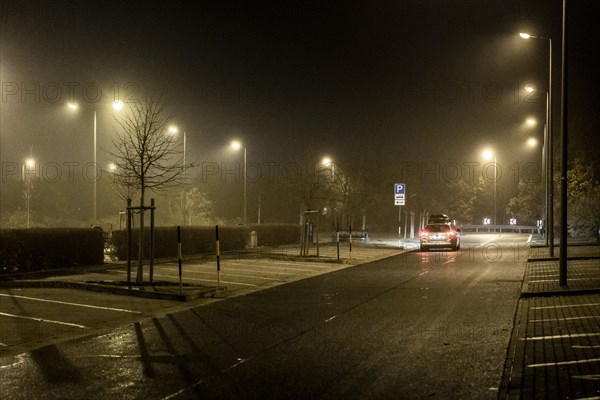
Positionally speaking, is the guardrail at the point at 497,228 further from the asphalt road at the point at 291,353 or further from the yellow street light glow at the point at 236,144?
the asphalt road at the point at 291,353

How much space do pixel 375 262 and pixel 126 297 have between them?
48.2 ft

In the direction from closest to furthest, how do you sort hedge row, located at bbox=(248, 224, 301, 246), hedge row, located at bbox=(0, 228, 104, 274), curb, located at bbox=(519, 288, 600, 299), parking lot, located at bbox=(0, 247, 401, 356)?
1. parking lot, located at bbox=(0, 247, 401, 356)
2. curb, located at bbox=(519, 288, 600, 299)
3. hedge row, located at bbox=(0, 228, 104, 274)
4. hedge row, located at bbox=(248, 224, 301, 246)

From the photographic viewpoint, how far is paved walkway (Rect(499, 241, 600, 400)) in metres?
7.84

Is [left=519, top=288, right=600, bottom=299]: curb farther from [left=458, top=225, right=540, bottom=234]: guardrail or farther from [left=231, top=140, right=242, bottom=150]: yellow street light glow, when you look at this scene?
[left=458, top=225, right=540, bottom=234]: guardrail

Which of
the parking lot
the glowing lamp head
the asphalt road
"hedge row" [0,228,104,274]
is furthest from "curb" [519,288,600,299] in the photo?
the glowing lamp head

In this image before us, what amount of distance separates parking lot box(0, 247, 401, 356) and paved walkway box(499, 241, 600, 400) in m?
6.82

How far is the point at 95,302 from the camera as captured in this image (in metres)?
15.7

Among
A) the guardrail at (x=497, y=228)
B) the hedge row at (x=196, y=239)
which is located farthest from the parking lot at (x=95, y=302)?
the guardrail at (x=497, y=228)

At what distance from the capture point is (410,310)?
47.3 ft

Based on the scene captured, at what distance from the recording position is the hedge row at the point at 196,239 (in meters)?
27.6

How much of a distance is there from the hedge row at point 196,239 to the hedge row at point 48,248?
1.79 m

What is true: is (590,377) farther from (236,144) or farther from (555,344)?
(236,144)

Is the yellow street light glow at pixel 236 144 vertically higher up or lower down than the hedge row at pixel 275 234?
higher up

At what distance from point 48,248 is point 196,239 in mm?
9259
